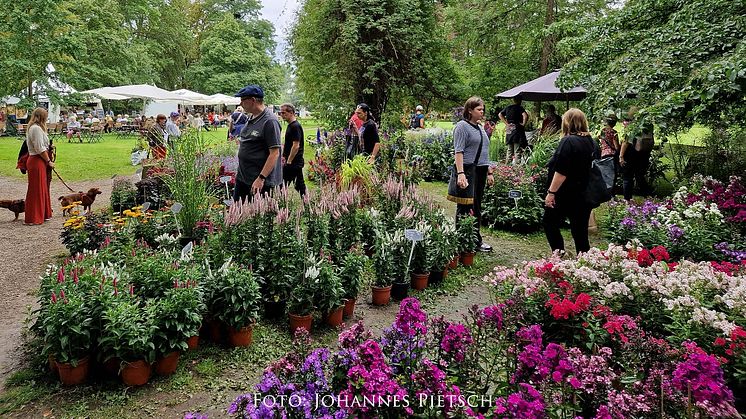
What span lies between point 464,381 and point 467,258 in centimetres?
308

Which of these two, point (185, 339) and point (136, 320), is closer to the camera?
point (136, 320)

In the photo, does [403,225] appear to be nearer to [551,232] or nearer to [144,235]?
[551,232]

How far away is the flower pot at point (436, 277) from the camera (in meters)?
4.59

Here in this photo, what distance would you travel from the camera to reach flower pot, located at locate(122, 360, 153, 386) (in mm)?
2736

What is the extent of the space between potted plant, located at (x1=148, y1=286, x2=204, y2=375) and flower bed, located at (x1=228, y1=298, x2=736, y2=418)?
1101 millimetres

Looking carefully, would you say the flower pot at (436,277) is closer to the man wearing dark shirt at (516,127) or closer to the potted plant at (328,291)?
the potted plant at (328,291)

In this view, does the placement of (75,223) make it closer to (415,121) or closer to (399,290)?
(399,290)

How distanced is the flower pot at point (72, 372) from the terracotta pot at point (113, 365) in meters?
0.11

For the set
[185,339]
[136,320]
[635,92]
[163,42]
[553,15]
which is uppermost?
[163,42]

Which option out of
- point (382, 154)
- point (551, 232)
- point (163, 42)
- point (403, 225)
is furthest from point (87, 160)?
point (163, 42)

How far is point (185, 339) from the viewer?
116 inches

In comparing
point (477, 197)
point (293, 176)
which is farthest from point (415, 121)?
point (477, 197)

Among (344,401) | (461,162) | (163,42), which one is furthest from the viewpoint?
(163,42)

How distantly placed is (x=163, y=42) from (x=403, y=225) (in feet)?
117
